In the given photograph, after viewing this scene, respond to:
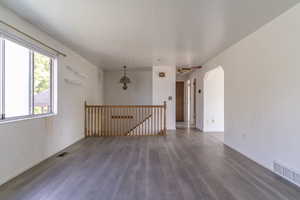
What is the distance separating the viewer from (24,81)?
3053 mm

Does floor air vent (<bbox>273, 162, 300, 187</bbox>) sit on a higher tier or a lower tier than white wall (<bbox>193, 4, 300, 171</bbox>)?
lower

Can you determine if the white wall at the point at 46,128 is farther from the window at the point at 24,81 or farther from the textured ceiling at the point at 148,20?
the textured ceiling at the point at 148,20

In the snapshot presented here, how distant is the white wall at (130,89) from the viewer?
852cm

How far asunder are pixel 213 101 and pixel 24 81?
575 cm

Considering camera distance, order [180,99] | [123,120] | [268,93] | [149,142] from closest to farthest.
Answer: [268,93]
[149,142]
[123,120]
[180,99]

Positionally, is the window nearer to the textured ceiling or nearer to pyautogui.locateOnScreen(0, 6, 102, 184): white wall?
pyautogui.locateOnScreen(0, 6, 102, 184): white wall

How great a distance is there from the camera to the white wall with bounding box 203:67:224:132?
6645 millimetres

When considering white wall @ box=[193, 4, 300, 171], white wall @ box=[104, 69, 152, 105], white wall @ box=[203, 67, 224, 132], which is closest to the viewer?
white wall @ box=[193, 4, 300, 171]

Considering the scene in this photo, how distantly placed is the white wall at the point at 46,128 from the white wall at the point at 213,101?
4.25 m

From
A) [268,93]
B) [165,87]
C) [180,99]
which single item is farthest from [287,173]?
[180,99]

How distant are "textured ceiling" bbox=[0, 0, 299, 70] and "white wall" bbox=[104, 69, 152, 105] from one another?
4.01 m

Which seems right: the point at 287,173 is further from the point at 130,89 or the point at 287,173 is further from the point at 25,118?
the point at 130,89

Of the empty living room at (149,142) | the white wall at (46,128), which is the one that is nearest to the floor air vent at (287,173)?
the empty living room at (149,142)

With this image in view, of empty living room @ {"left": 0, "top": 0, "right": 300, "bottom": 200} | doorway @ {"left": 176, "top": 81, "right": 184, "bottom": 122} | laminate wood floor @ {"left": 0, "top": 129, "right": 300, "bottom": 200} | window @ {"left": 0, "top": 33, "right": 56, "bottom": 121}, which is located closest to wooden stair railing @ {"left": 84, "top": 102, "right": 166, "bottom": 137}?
→ empty living room @ {"left": 0, "top": 0, "right": 300, "bottom": 200}
